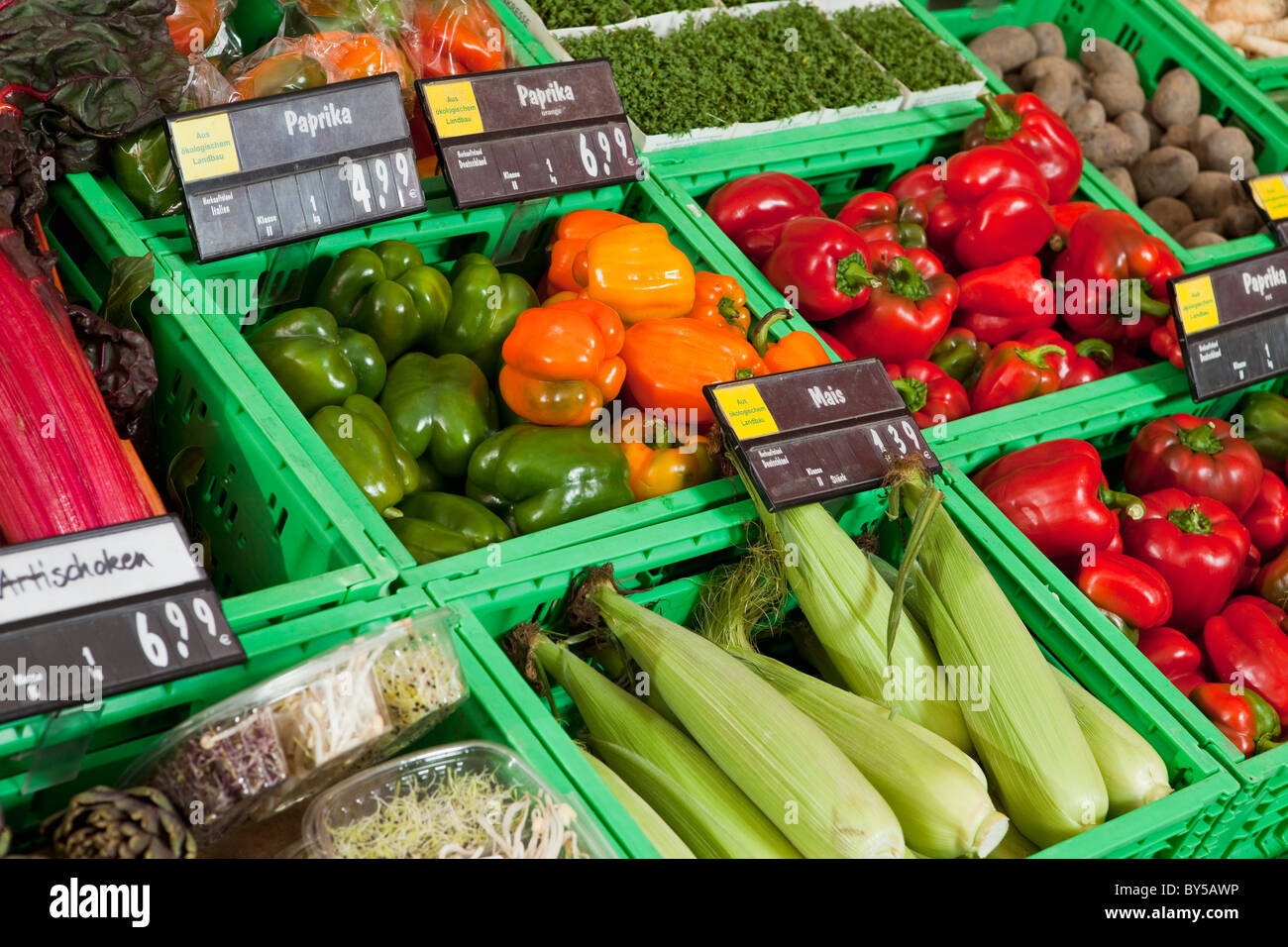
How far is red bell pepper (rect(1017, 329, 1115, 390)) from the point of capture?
3.18m

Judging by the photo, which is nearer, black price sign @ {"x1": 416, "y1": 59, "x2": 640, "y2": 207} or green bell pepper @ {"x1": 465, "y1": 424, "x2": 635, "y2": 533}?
green bell pepper @ {"x1": 465, "y1": 424, "x2": 635, "y2": 533}

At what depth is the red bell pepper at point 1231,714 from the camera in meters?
2.42

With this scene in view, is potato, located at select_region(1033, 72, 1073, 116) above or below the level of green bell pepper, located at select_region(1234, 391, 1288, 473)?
above

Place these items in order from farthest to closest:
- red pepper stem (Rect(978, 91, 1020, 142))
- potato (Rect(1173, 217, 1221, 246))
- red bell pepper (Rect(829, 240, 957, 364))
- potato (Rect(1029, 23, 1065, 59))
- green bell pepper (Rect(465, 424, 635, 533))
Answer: potato (Rect(1029, 23, 1065, 59)), potato (Rect(1173, 217, 1221, 246)), red pepper stem (Rect(978, 91, 1020, 142)), red bell pepper (Rect(829, 240, 957, 364)), green bell pepper (Rect(465, 424, 635, 533))

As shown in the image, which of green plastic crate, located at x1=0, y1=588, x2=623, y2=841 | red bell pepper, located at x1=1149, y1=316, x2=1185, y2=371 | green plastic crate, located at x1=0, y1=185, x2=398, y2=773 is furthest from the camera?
red bell pepper, located at x1=1149, y1=316, x2=1185, y2=371

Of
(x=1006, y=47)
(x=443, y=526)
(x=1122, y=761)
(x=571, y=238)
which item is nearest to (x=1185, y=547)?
(x=1122, y=761)

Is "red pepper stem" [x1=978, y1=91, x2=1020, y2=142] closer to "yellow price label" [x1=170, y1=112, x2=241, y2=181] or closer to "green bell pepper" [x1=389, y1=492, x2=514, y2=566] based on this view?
"green bell pepper" [x1=389, y1=492, x2=514, y2=566]

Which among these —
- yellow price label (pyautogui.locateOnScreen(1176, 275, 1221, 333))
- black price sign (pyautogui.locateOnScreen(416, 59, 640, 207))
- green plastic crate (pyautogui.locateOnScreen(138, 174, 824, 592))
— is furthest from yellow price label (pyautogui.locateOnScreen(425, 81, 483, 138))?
yellow price label (pyautogui.locateOnScreen(1176, 275, 1221, 333))

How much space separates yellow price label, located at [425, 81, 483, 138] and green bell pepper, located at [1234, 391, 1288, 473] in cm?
214

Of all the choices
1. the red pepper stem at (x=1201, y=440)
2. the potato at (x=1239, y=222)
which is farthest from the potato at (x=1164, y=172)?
the red pepper stem at (x=1201, y=440)

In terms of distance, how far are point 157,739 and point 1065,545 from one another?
1895 mm

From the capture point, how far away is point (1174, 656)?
2594 millimetres

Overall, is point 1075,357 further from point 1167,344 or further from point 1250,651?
point 1250,651

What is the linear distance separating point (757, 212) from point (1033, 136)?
98 centimetres
